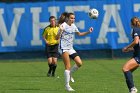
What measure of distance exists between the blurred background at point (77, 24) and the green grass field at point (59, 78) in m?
1.12

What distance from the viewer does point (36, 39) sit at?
27.1 m

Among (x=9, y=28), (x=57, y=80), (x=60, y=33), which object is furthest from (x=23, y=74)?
(x=9, y=28)

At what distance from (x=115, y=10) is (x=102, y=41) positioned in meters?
1.64

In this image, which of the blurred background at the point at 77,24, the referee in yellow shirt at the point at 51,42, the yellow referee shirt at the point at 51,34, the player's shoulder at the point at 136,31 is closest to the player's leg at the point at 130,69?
the player's shoulder at the point at 136,31

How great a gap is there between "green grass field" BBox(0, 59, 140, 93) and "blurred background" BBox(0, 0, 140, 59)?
1121 millimetres

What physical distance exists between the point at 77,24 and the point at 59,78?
28.7ft

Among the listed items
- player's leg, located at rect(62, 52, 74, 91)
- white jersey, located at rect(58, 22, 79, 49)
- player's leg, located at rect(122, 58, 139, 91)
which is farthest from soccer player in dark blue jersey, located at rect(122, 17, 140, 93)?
white jersey, located at rect(58, 22, 79, 49)

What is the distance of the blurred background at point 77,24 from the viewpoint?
27.0 metres

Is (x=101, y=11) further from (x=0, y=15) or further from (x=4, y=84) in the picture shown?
(x=4, y=84)

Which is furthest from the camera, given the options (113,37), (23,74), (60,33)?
(113,37)

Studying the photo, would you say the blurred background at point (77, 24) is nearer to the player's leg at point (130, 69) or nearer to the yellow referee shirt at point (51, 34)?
the yellow referee shirt at point (51, 34)

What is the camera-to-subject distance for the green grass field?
15.0m

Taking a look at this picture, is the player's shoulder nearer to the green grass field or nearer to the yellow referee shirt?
the green grass field

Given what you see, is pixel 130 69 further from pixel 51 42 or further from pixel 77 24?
pixel 77 24
